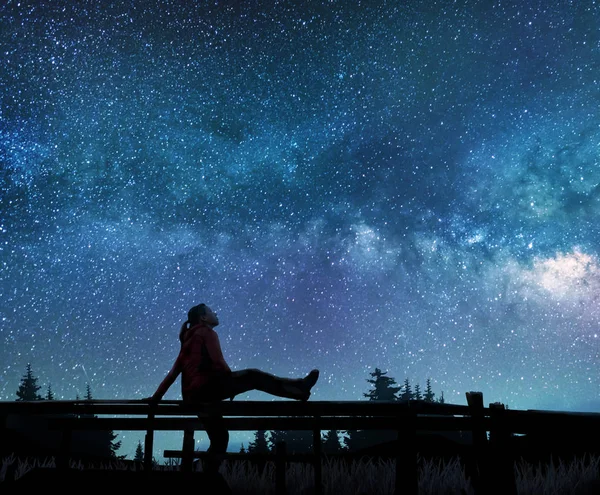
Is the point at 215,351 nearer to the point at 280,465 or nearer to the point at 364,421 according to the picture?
the point at 280,465

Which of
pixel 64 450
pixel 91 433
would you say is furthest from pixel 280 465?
pixel 91 433

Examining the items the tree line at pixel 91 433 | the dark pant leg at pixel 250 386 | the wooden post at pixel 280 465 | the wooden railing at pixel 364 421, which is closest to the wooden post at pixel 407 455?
the wooden railing at pixel 364 421

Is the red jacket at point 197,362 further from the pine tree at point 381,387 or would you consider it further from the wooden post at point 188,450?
the pine tree at point 381,387

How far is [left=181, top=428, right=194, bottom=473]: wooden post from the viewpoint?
5.05 meters

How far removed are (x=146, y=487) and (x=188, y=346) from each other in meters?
1.90

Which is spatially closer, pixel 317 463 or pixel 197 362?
pixel 317 463

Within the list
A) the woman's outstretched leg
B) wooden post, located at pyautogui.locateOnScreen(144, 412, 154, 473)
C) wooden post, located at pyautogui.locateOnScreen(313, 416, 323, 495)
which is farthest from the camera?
the woman's outstretched leg

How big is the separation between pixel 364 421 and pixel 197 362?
2.32 m

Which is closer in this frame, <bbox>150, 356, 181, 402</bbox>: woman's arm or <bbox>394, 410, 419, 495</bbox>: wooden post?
<bbox>394, 410, 419, 495</bbox>: wooden post

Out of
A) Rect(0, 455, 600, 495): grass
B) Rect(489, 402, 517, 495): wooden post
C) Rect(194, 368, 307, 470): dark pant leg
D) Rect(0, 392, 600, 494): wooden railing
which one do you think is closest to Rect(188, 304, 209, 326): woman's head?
Rect(194, 368, 307, 470): dark pant leg

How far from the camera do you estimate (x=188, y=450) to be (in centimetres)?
513

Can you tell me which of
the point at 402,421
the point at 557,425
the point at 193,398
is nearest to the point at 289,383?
the point at 193,398

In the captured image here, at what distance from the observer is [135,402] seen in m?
5.20

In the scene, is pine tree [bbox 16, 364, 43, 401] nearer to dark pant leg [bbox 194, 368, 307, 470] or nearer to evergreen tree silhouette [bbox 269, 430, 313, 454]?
evergreen tree silhouette [bbox 269, 430, 313, 454]
